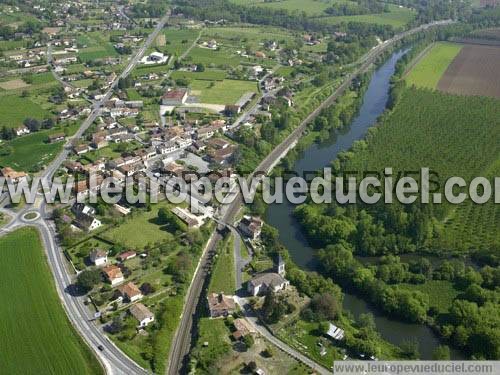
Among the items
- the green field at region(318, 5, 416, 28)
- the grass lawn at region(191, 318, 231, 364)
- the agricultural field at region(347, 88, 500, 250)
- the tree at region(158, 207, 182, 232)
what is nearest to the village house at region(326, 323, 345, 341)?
the grass lawn at region(191, 318, 231, 364)

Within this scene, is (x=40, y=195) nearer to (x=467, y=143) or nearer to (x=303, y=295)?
(x=303, y=295)

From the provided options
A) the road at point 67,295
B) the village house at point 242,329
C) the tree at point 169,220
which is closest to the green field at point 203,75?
the road at point 67,295

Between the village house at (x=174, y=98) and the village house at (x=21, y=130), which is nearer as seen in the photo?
the village house at (x=21, y=130)

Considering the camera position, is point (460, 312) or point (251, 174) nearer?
point (460, 312)

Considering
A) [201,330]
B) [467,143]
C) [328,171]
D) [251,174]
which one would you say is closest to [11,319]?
[201,330]

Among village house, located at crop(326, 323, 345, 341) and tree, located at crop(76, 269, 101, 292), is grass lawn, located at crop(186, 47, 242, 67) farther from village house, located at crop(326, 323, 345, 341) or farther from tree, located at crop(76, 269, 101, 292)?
village house, located at crop(326, 323, 345, 341)

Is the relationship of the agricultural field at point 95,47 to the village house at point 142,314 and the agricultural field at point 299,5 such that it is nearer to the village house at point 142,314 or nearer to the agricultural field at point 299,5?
the agricultural field at point 299,5

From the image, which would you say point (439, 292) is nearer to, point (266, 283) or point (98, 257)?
point (266, 283)
